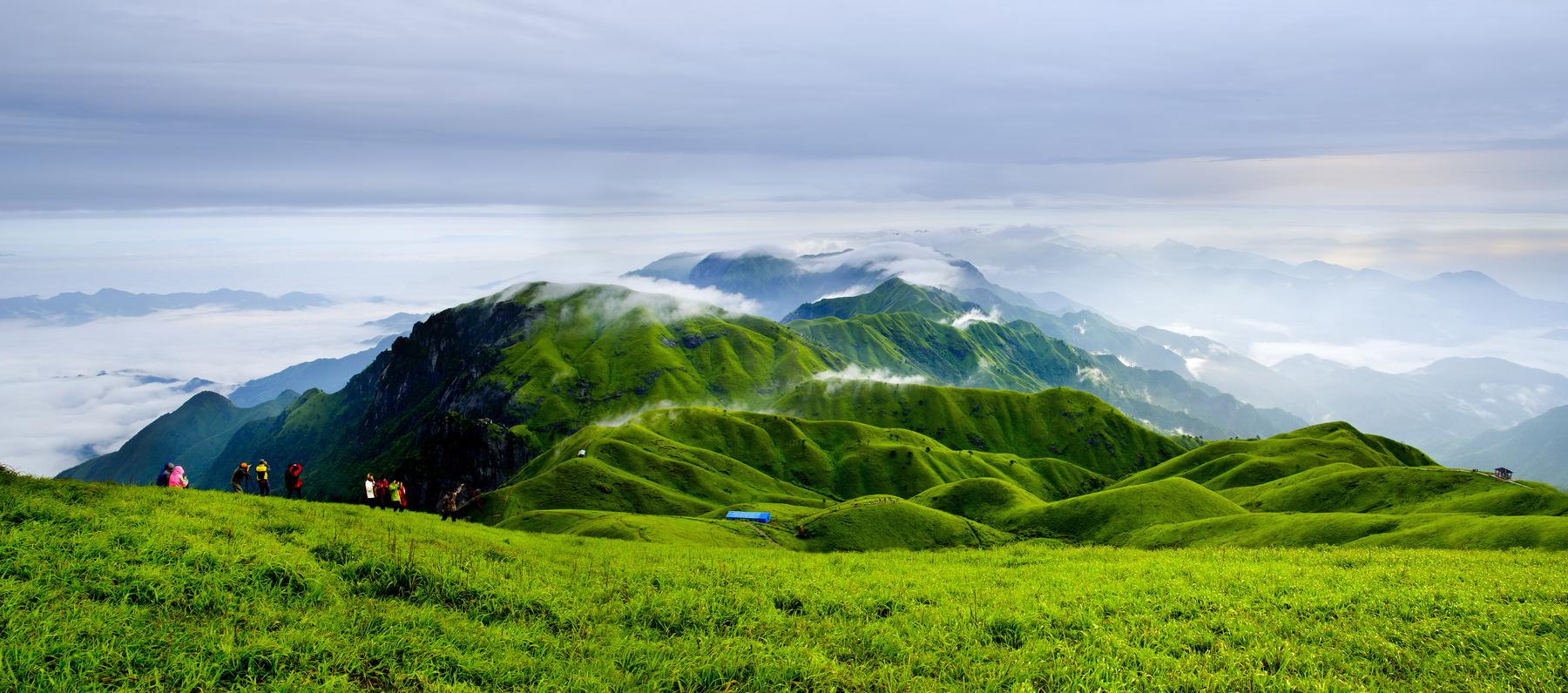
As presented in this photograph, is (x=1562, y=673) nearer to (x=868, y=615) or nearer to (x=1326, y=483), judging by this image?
(x=868, y=615)

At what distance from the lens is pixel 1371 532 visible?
7012 cm

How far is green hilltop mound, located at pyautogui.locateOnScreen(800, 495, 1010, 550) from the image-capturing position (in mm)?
106000

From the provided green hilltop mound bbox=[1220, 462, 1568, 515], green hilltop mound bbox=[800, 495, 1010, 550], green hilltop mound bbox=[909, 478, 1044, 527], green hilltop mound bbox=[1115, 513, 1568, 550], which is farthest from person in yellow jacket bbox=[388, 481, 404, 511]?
green hilltop mound bbox=[1220, 462, 1568, 515]

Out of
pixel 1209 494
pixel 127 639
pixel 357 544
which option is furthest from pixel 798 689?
pixel 1209 494

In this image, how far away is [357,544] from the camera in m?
21.1

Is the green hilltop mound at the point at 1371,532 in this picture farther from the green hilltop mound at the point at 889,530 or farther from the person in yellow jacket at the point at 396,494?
the person in yellow jacket at the point at 396,494

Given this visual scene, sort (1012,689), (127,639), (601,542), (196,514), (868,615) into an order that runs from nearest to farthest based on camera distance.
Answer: (127,639), (1012,689), (868,615), (196,514), (601,542)

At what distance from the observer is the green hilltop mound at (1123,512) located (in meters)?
122

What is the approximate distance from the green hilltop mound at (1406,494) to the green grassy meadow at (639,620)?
101 m

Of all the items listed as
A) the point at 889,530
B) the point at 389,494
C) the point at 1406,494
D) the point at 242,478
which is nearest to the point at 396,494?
the point at 389,494

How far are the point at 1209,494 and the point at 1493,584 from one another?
427ft

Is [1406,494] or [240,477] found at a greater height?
[240,477]

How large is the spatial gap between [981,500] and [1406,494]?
78028 mm

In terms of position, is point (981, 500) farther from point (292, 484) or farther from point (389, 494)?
point (292, 484)
